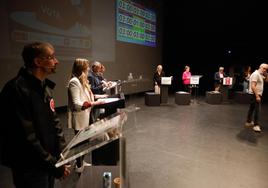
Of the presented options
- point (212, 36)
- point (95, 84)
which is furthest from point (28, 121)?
point (212, 36)

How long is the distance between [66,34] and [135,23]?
11.3 ft

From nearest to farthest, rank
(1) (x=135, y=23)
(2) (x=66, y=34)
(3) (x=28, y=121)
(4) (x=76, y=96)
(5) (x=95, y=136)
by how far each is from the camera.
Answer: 1. (5) (x=95, y=136)
2. (3) (x=28, y=121)
3. (4) (x=76, y=96)
4. (2) (x=66, y=34)
5. (1) (x=135, y=23)

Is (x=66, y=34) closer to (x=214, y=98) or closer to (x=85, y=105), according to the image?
(x=85, y=105)

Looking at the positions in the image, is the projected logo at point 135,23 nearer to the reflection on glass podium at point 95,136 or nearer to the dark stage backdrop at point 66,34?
the dark stage backdrop at point 66,34

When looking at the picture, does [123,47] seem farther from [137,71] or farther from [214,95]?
[214,95]

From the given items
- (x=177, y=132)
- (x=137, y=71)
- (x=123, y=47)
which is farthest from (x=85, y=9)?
(x=177, y=132)

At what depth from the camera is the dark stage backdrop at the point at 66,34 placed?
173 inches

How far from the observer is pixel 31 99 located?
1169 millimetres

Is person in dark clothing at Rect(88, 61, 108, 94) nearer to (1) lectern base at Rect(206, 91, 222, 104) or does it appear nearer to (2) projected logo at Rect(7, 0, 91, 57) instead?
(2) projected logo at Rect(7, 0, 91, 57)

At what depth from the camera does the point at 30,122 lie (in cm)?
115

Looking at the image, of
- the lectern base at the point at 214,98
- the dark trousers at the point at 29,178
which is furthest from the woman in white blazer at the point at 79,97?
the lectern base at the point at 214,98

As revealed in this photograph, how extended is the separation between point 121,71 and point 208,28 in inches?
221

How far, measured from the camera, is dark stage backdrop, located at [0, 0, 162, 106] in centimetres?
440

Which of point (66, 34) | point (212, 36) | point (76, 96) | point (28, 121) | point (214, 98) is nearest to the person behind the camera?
point (28, 121)
